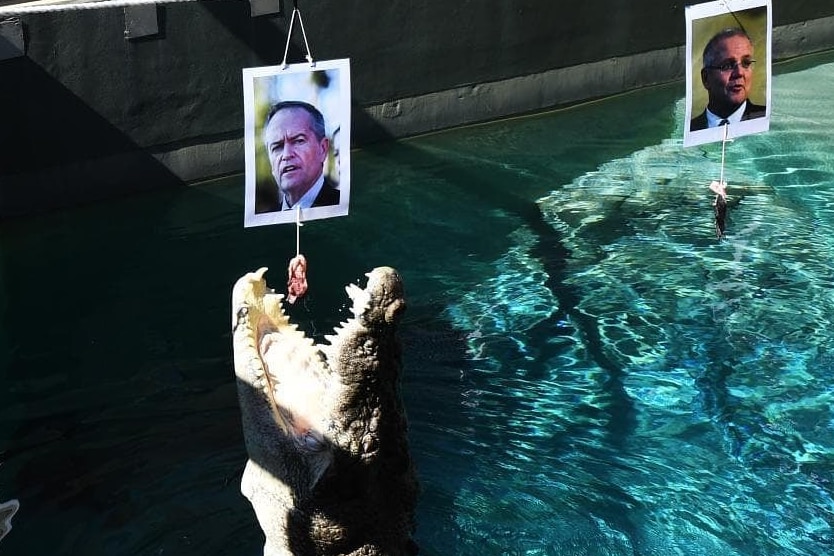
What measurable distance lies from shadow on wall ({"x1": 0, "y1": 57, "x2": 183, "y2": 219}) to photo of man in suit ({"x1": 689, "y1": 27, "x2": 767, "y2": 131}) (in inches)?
219

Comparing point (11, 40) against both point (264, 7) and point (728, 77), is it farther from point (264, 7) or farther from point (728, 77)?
point (728, 77)

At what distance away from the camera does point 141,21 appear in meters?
10.8

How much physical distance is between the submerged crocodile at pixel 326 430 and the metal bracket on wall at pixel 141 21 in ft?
22.4

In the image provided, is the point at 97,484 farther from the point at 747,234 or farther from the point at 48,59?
the point at 747,234

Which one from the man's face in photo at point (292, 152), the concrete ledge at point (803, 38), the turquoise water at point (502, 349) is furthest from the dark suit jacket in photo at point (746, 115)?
the concrete ledge at point (803, 38)

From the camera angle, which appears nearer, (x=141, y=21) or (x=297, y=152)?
(x=297, y=152)

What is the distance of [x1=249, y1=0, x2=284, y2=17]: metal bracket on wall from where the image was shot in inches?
447

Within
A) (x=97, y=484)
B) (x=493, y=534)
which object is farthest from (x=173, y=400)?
(x=493, y=534)

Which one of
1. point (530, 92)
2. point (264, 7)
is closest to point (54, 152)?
point (264, 7)

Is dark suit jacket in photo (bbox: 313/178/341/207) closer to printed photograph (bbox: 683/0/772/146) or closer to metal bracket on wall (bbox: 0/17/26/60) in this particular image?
printed photograph (bbox: 683/0/772/146)

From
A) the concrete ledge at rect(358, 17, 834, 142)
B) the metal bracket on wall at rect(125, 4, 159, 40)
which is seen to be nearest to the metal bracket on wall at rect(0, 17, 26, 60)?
the metal bracket on wall at rect(125, 4, 159, 40)

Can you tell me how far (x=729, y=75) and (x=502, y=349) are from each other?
2.55 meters

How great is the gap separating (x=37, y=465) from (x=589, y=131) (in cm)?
825

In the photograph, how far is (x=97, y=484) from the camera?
6.64 metres
